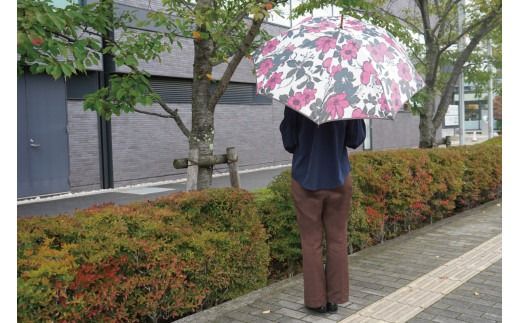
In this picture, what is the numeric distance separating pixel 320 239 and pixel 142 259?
1367 millimetres

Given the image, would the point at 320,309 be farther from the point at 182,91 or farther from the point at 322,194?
the point at 182,91

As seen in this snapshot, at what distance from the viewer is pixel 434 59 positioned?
9.84 meters

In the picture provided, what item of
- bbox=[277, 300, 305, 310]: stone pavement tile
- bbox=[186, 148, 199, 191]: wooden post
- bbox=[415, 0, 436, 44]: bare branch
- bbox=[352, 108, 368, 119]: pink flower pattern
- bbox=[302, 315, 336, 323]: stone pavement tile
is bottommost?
bbox=[302, 315, 336, 323]: stone pavement tile

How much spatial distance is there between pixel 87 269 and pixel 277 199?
7.45ft

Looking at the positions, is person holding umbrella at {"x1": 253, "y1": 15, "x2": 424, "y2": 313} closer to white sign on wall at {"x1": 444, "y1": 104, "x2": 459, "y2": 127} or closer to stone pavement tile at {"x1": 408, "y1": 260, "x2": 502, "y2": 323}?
stone pavement tile at {"x1": 408, "y1": 260, "x2": 502, "y2": 323}

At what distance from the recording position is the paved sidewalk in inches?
158

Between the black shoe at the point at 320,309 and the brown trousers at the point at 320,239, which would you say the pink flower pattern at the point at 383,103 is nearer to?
the brown trousers at the point at 320,239

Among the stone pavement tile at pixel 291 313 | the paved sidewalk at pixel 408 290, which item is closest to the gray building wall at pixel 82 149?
the paved sidewalk at pixel 408 290

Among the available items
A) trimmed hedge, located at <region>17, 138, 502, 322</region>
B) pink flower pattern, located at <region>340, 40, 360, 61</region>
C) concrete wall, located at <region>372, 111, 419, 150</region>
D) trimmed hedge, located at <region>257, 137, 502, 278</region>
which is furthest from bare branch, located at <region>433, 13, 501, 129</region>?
concrete wall, located at <region>372, 111, 419, 150</region>

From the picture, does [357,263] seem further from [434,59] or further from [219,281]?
[434,59]

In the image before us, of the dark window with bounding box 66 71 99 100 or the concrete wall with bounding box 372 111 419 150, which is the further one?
the concrete wall with bounding box 372 111 419 150

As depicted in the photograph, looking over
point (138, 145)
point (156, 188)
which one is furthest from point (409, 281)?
point (138, 145)

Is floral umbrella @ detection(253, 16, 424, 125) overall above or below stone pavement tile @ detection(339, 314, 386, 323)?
above

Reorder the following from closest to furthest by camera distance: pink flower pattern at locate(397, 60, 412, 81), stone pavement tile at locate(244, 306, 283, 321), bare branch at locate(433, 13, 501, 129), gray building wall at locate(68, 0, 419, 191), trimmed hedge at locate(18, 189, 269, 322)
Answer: trimmed hedge at locate(18, 189, 269, 322), pink flower pattern at locate(397, 60, 412, 81), stone pavement tile at locate(244, 306, 283, 321), bare branch at locate(433, 13, 501, 129), gray building wall at locate(68, 0, 419, 191)
